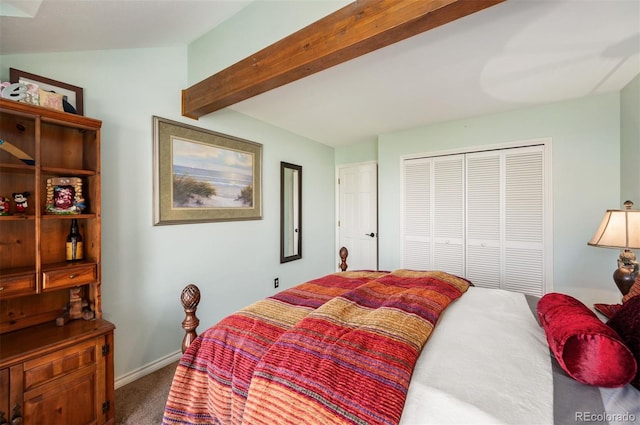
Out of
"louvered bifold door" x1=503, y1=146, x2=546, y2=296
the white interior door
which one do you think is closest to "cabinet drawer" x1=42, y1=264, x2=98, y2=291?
the white interior door

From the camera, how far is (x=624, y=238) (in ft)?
5.80

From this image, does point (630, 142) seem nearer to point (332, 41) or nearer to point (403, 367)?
point (332, 41)

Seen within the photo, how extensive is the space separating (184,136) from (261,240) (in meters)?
1.41

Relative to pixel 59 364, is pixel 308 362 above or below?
above

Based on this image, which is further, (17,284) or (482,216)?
(482,216)

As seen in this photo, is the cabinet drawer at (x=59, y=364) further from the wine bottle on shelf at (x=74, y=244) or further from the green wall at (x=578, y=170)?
the green wall at (x=578, y=170)

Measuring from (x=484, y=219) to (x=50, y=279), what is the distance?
3746 mm

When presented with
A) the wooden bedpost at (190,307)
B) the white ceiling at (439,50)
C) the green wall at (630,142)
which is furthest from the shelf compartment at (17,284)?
the green wall at (630,142)

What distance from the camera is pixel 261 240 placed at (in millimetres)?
3230

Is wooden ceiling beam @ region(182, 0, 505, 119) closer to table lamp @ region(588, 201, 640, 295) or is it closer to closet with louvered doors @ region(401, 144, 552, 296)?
table lamp @ region(588, 201, 640, 295)

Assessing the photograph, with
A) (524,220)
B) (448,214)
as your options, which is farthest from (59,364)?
(524,220)

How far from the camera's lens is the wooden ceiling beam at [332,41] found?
1.24m

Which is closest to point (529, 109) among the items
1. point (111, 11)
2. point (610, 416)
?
point (610, 416)

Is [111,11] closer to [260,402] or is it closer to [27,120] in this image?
[27,120]
